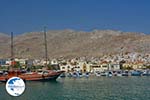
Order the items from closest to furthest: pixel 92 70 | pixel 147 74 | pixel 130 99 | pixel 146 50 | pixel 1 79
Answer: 1. pixel 130 99
2. pixel 1 79
3. pixel 147 74
4. pixel 92 70
5. pixel 146 50

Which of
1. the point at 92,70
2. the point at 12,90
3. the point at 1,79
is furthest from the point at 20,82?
the point at 92,70

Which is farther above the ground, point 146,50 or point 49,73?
point 146,50

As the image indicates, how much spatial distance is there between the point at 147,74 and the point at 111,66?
23.0m

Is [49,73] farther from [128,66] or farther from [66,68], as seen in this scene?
[128,66]

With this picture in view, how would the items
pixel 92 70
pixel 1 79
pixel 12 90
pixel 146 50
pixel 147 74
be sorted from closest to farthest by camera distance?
1. pixel 12 90
2. pixel 1 79
3. pixel 147 74
4. pixel 92 70
5. pixel 146 50

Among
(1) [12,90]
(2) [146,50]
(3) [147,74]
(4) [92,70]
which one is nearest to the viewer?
(1) [12,90]

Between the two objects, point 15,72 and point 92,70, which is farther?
point 92,70

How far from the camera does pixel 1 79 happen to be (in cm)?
7081

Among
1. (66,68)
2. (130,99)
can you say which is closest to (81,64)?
(66,68)

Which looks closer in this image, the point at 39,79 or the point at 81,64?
the point at 39,79

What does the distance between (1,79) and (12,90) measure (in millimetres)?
65429

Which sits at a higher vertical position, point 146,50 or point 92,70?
point 146,50

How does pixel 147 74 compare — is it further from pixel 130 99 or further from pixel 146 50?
pixel 146 50

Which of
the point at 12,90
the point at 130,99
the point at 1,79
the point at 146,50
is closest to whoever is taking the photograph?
the point at 12,90
